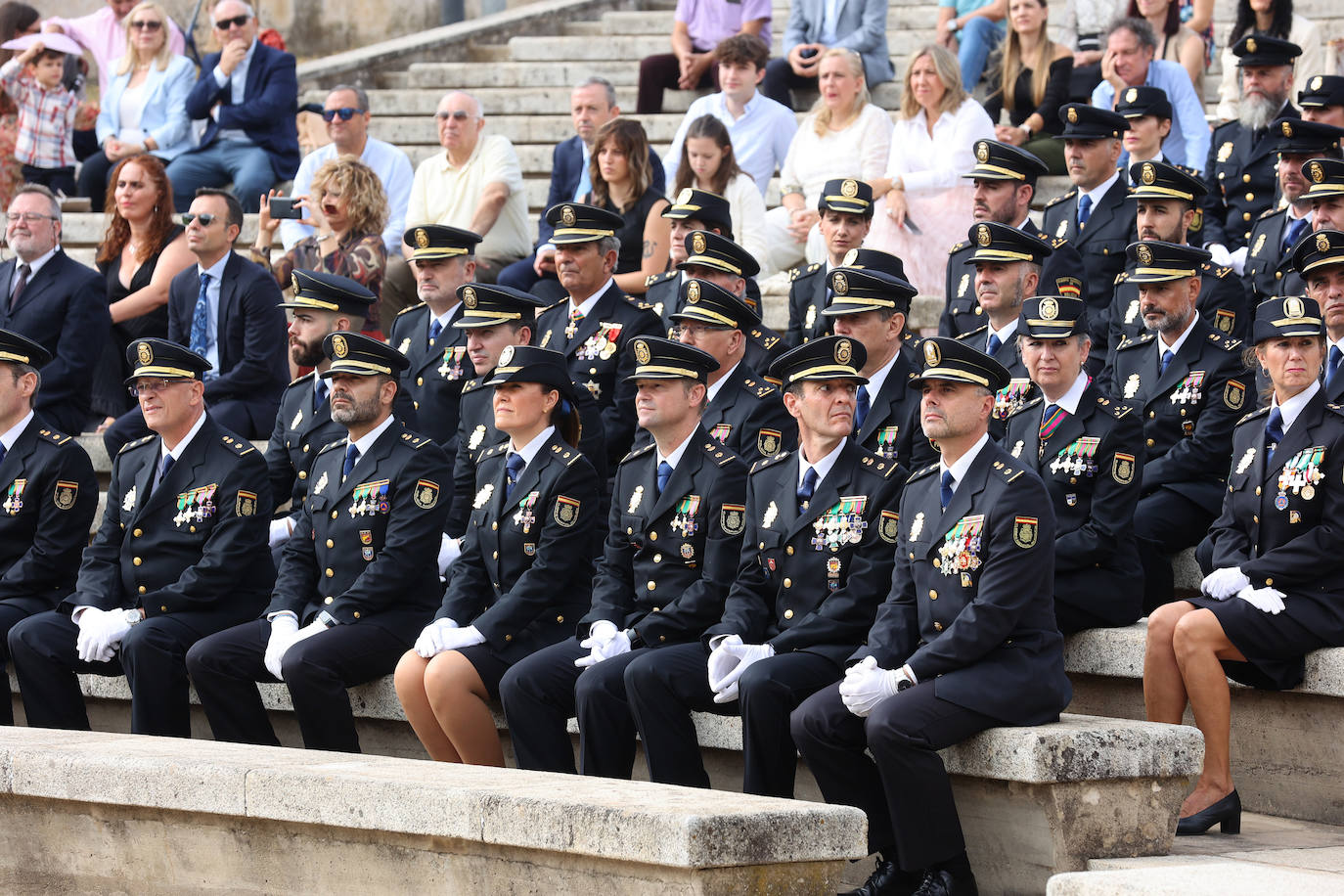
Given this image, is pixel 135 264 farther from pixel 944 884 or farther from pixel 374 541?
pixel 944 884

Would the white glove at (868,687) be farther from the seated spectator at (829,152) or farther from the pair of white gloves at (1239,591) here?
the seated spectator at (829,152)

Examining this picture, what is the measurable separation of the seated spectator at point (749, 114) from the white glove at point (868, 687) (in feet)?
18.7

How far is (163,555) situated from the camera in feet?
25.7

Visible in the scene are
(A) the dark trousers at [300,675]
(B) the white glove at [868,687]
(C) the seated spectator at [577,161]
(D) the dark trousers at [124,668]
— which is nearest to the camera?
(B) the white glove at [868,687]

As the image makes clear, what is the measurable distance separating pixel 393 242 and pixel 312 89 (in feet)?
17.1

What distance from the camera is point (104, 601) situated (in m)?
7.79

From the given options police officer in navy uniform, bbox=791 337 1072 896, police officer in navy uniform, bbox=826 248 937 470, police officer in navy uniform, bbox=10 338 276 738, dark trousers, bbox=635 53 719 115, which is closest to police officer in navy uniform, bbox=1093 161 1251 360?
police officer in navy uniform, bbox=826 248 937 470

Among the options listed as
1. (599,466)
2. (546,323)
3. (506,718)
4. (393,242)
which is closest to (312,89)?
(393,242)

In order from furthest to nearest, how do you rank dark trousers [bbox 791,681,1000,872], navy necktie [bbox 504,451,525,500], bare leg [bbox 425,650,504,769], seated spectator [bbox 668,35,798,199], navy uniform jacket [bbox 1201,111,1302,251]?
seated spectator [bbox 668,35,798,199]
navy uniform jacket [bbox 1201,111,1302,251]
navy necktie [bbox 504,451,525,500]
bare leg [bbox 425,650,504,769]
dark trousers [bbox 791,681,1000,872]

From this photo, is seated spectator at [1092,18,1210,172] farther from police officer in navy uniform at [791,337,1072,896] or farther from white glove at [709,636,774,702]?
white glove at [709,636,774,702]

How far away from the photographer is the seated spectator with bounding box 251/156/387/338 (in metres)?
9.34

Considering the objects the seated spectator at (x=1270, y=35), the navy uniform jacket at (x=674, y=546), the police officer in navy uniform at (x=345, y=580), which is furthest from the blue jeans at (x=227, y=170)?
the navy uniform jacket at (x=674, y=546)

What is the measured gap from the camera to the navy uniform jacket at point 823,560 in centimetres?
625

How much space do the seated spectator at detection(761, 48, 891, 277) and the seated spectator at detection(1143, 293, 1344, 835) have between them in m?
4.05
